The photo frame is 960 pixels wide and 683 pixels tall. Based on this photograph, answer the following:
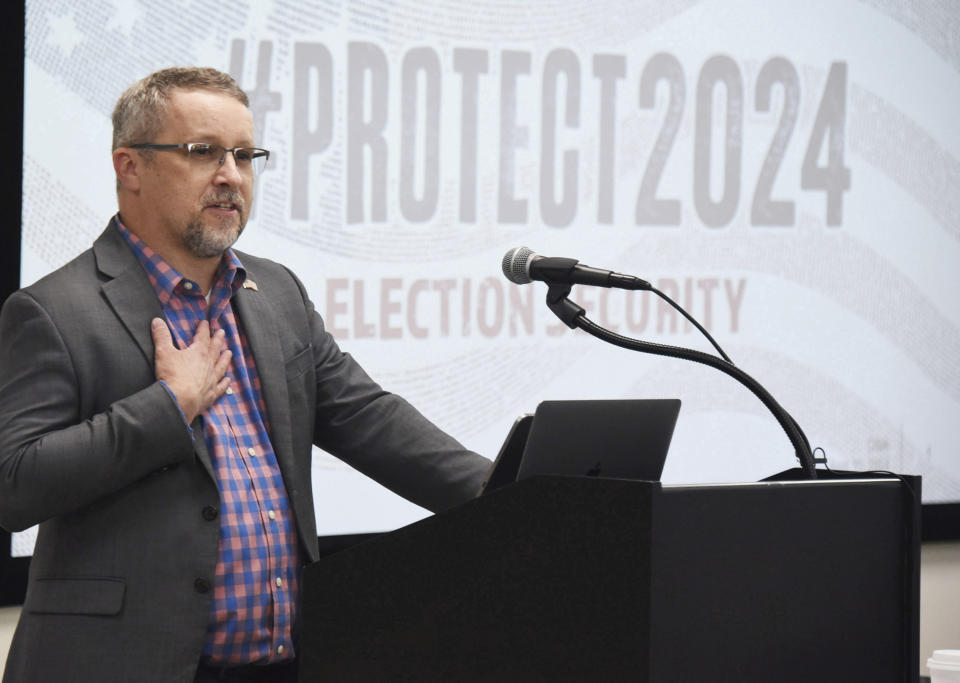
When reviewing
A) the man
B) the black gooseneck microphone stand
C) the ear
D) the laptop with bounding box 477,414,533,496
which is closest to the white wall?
the man

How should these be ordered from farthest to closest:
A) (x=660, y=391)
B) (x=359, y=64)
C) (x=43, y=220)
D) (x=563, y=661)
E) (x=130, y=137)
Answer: (x=660, y=391)
(x=359, y=64)
(x=43, y=220)
(x=130, y=137)
(x=563, y=661)

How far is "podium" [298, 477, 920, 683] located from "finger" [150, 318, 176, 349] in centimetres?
53

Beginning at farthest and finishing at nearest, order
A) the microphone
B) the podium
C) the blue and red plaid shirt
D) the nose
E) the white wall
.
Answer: the white wall → the nose → the blue and red plaid shirt → the microphone → the podium

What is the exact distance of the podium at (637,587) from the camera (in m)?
1.28

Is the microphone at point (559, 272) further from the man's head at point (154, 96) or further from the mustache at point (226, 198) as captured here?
the man's head at point (154, 96)

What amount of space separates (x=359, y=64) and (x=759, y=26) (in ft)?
4.05

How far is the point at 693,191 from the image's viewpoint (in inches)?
139

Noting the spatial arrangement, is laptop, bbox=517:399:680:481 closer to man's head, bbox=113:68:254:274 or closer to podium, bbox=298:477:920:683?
podium, bbox=298:477:920:683

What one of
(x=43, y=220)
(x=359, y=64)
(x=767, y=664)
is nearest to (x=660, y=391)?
(x=359, y=64)

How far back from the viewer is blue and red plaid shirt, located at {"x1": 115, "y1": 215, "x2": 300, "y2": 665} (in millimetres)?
1870

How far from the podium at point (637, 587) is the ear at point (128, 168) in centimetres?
80

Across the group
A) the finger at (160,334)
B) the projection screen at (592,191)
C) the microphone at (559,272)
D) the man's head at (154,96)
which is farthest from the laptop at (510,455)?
the projection screen at (592,191)

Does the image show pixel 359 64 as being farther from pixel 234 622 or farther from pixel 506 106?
pixel 234 622

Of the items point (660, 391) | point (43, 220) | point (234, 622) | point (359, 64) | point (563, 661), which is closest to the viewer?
point (563, 661)
